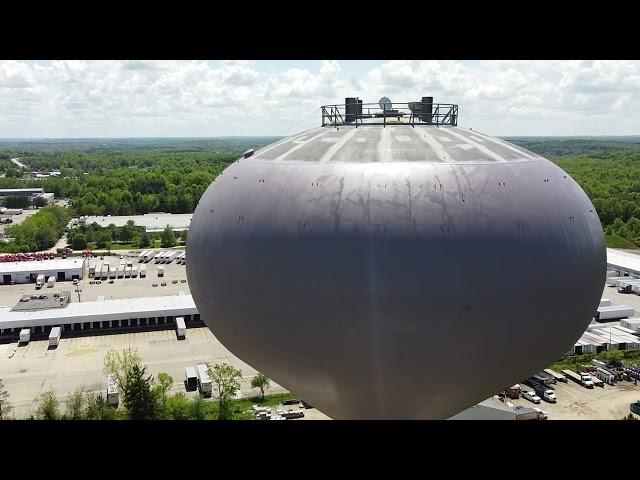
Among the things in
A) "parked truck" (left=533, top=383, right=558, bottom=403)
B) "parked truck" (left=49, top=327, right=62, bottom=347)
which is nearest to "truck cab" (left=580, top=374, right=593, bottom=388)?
"parked truck" (left=533, top=383, right=558, bottom=403)

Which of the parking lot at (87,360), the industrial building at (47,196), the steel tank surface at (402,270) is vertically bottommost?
the parking lot at (87,360)

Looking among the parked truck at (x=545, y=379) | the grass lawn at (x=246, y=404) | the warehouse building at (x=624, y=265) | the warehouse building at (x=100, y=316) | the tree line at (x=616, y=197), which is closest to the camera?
the grass lawn at (x=246, y=404)

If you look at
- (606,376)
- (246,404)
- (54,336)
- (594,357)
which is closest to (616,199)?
(594,357)

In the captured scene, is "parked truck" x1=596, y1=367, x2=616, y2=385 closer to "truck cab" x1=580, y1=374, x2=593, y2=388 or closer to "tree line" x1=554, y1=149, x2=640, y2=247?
"truck cab" x1=580, y1=374, x2=593, y2=388

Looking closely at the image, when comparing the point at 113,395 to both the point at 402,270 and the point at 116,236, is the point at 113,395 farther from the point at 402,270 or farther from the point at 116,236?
the point at 116,236

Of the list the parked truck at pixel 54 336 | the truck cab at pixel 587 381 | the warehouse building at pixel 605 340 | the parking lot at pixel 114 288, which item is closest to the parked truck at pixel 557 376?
the truck cab at pixel 587 381

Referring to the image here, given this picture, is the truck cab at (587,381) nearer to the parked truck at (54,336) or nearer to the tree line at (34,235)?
the parked truck at (54,336)
